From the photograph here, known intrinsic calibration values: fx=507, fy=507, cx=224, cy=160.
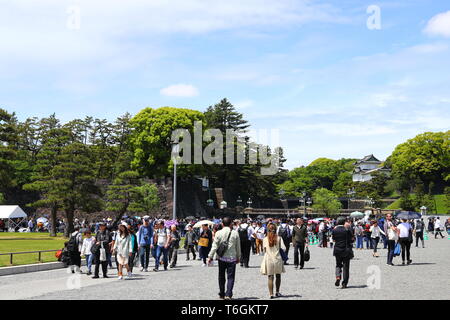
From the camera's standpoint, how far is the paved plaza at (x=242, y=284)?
11.4 m

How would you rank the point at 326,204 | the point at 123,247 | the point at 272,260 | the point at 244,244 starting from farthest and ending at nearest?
the point at 326,204 → the point at 244,244 → the point at 123,247 → the point at 272,260

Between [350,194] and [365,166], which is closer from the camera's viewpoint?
[350,194]

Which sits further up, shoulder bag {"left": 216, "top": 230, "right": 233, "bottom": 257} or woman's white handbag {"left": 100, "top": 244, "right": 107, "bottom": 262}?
shoulder bag {"left": 216, "top": 230, "right": 233, "bottom": 257}

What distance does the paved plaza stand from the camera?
11.4 meters

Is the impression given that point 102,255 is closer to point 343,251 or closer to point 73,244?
point 73,244

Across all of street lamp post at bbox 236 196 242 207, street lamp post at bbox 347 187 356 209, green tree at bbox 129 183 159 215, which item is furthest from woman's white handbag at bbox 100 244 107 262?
street lamp post at bbox 347 187 356 209

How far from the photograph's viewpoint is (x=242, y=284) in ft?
45.0

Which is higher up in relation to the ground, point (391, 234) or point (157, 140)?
point (157, 140)

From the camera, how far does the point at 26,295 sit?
38.3ft

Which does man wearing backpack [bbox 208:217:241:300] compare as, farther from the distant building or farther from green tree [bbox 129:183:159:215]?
the distant building

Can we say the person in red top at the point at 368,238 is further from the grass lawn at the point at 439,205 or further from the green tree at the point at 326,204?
the green tree at the point at 326,204

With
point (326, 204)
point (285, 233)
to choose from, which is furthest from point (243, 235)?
point (326, 204)

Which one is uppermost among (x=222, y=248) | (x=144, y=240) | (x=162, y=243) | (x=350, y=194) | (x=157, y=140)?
(x=157, y=140)
